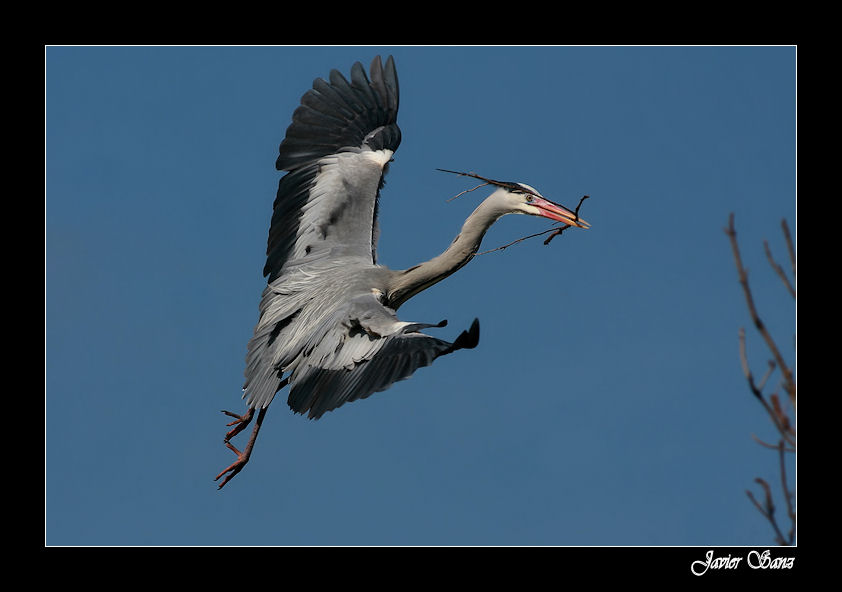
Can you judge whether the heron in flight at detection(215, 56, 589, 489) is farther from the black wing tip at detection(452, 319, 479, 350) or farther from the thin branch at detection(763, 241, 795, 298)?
the thin branch at detection(763, 241, 795, 298)

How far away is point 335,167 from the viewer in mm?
9875

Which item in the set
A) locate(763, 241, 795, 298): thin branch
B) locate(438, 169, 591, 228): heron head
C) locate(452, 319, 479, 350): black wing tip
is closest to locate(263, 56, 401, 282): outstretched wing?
locate(438, 169, 591, 228): heron head

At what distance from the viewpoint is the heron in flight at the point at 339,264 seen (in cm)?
740

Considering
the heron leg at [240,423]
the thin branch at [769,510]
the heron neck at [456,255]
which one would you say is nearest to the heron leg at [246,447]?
the heron leg at [240,423]

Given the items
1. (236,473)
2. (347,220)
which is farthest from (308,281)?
(236,473)

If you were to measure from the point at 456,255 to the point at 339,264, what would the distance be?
3.52 feet

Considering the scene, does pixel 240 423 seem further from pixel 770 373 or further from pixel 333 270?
pixel 770 373

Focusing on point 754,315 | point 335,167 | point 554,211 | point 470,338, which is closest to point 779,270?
point 754,315

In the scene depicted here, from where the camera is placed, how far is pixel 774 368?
6.57ft

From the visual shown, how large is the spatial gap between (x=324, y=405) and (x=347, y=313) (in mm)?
1000

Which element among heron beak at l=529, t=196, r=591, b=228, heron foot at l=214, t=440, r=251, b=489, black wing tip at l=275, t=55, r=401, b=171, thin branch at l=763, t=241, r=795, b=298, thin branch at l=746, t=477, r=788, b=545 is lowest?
heron foot at l=214, t=440, r=251, b=489

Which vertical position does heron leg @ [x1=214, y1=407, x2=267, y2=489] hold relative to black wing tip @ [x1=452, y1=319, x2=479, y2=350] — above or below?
below

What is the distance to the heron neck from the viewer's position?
8.92 meters
